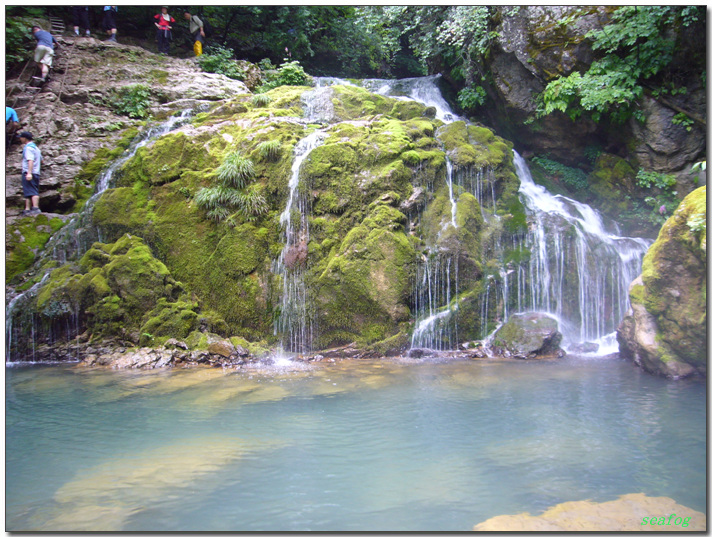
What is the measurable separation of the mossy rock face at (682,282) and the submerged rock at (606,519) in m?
3.89

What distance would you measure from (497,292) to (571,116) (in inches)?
207

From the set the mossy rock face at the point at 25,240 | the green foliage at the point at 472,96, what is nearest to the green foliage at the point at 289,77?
the green foliage at the point at 472,96

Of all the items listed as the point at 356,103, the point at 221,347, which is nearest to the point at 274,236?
the point at 221,347

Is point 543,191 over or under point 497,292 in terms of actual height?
over

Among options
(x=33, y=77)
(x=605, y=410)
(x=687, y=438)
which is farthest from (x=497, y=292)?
(x=33, y=77)

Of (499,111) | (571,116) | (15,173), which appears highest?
(499,111)

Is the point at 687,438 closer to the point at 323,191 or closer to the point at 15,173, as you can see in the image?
the point at 323,191

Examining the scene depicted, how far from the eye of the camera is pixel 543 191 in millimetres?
11875

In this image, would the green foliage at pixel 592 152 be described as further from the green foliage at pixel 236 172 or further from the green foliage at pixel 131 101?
the green foliage at pixel 131 101

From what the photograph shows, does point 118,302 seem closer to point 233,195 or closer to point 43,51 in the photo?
point 233,195

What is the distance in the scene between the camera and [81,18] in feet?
47.9

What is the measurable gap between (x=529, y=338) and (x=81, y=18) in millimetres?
17223

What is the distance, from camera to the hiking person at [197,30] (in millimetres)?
15157

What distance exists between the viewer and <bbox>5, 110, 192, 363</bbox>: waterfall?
8.44 m
